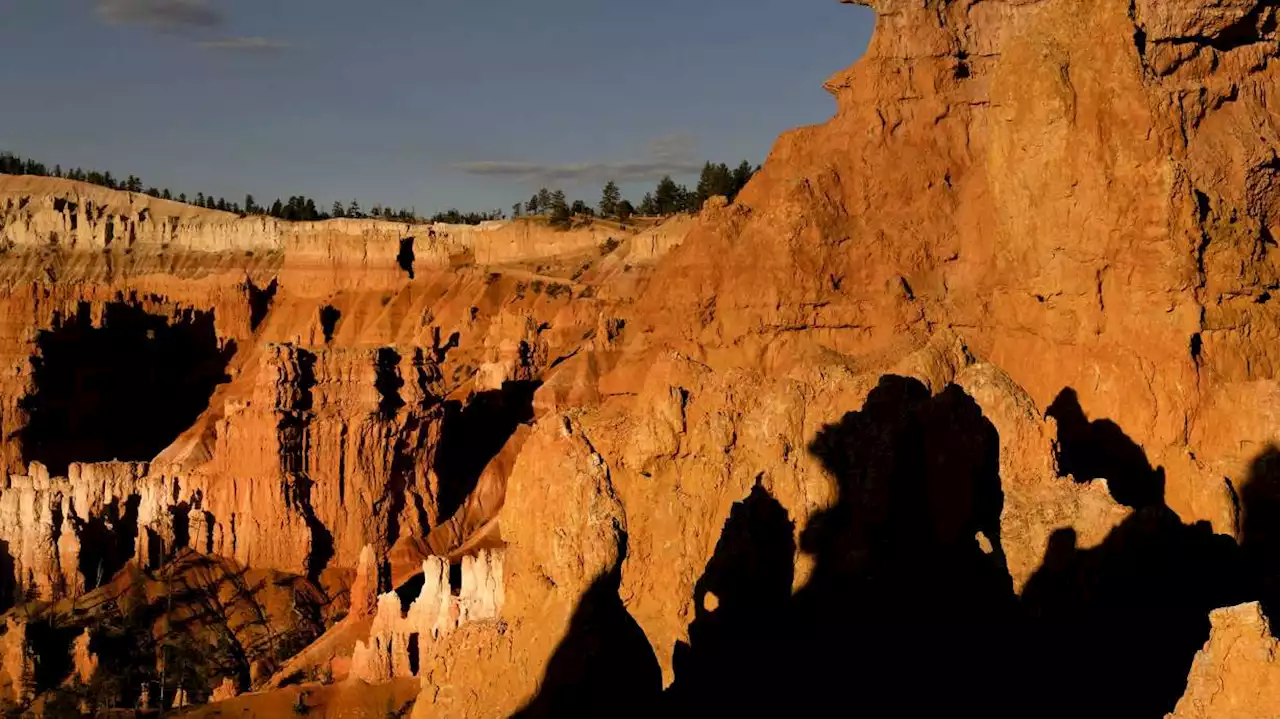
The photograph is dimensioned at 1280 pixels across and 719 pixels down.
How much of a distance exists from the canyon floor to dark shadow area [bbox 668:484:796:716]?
41 millimetres

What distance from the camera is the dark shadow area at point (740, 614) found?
14.5m

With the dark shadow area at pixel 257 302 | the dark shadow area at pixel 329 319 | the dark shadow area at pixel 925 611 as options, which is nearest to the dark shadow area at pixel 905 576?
the dark shadow area at pixel 925 611

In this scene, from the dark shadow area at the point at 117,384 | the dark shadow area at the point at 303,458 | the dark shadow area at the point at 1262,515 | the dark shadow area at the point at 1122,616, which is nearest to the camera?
the dark shadow area at the point at 1122,616

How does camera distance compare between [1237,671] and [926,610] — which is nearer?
[1237,671]

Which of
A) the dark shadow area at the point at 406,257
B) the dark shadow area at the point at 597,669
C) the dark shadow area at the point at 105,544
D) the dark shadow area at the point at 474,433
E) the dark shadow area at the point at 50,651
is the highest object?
the dark shadow area at the point at 406,257

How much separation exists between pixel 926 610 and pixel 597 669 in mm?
5281

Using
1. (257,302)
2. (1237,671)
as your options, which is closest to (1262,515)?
(1237,671)

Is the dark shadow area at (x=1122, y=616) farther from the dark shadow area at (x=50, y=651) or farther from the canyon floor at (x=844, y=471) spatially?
the dark shadow area at (x=50, y=651)

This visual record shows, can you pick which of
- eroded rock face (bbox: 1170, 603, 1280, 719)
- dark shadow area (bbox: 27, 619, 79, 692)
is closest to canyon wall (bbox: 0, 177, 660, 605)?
dark shadow area (bbox: 27, 619, 79, 692)

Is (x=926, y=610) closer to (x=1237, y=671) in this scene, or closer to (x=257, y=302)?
(x=1237, y=671)

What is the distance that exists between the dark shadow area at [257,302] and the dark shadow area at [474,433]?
31.9m

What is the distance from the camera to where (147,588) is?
134ft

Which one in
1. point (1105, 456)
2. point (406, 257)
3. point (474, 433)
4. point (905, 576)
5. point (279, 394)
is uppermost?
point (406, 257)

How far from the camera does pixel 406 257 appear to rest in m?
93.3
